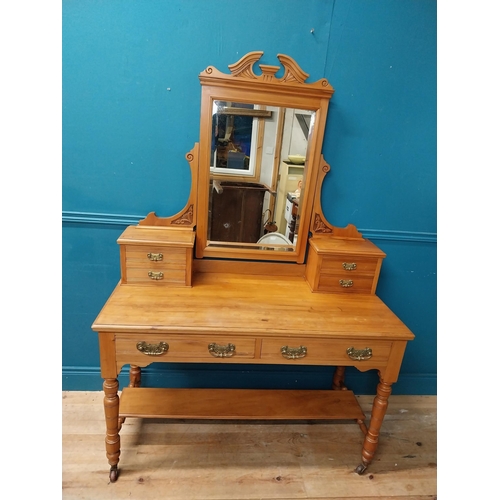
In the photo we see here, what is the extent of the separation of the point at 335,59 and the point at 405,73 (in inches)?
15.3

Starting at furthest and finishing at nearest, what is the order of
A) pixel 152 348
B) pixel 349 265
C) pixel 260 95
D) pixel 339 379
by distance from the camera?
pixel 339 379
pixel 349 265
pixel 260 95
pixel 152 348

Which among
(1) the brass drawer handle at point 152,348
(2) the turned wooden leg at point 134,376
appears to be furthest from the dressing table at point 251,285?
(2) the turned wooden leg at point 134,376

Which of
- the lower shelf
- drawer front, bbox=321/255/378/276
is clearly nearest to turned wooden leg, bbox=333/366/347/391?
the lower shelf

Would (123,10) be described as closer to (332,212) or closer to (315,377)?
(332,212)

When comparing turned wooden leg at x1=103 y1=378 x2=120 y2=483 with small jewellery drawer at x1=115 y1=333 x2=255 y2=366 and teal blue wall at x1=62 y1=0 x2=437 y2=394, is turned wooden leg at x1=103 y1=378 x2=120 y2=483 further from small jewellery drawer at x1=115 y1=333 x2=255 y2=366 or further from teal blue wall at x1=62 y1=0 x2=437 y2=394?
teal blue wall at x1=62 y1=0 x2=437 y2=394

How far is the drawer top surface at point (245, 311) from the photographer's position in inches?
54.4

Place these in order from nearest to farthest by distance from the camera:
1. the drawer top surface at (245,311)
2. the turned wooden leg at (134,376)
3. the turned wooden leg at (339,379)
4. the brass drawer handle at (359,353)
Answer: the drawer top surface at (245,311) → the brass drawer handle at (359,353) → the turned wooden leg at (134,376) → the turned wooden leg at (339,379)

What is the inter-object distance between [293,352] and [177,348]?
1.67ft

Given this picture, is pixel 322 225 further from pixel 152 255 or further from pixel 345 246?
pixel 152 255

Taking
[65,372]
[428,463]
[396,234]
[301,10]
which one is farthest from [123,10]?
[428,463]

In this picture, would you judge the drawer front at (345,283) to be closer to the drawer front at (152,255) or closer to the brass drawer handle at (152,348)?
the drawer front at (152,255)

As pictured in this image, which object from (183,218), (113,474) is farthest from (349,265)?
(113,474)

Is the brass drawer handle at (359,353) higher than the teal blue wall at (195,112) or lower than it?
lower

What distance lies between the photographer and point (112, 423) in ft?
4.95
